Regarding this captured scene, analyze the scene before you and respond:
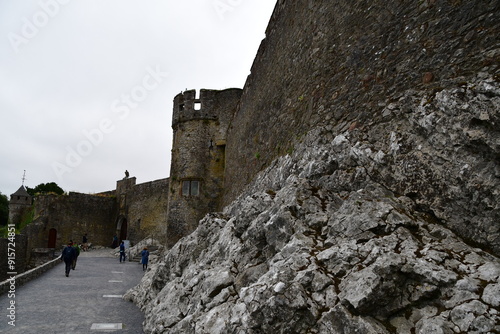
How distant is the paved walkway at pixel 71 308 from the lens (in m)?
6.70

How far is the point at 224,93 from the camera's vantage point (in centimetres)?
1827

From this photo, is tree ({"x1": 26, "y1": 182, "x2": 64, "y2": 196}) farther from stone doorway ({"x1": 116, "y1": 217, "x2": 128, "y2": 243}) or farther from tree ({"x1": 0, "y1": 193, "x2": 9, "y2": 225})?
stone doorway ({"x1": 116, "y1": 217, "x2": 128, "y2": 243})

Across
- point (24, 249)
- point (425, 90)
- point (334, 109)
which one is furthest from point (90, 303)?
point (24, 249)

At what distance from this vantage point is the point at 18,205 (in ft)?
139

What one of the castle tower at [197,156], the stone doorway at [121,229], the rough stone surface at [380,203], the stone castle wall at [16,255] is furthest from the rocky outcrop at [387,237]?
the stone doorway at [121,229]

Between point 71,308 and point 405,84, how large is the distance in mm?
8343

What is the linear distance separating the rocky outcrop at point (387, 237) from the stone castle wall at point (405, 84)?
0.02 meters

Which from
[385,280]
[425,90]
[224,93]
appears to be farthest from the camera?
[224,93]

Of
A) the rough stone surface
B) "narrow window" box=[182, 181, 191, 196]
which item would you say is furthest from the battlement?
the rough stone surface

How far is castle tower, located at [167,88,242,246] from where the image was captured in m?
17.1

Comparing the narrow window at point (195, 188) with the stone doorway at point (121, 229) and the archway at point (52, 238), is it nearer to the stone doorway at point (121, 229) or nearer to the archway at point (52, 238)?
the stone doorway at point (121, 229)

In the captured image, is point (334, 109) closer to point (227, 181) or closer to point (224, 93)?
point (227, 181)

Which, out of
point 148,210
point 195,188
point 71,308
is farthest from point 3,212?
point 71,308

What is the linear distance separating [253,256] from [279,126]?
409cm
